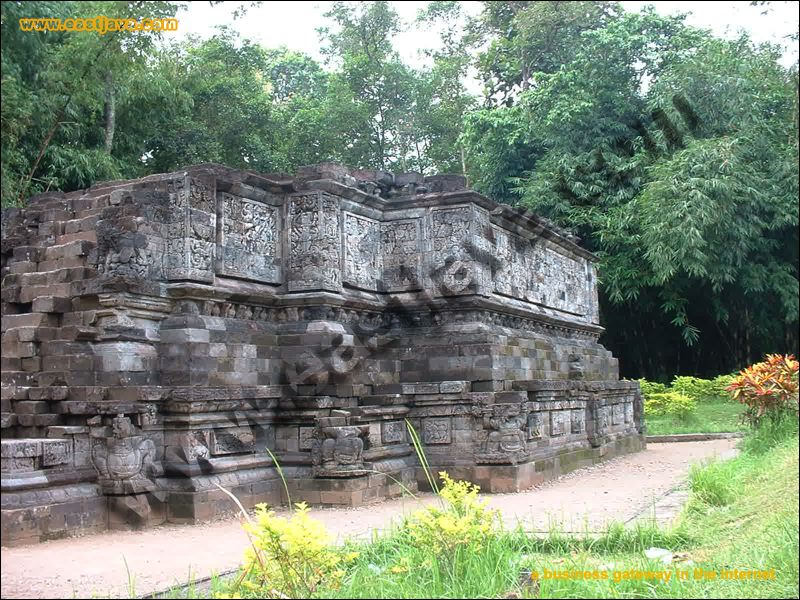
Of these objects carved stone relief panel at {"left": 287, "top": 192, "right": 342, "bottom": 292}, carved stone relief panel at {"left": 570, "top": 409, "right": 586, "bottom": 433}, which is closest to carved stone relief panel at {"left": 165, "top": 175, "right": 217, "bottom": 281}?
carved stone relief panel at {"left": 287, "top": 192, "right": 342, "bottom": 292}

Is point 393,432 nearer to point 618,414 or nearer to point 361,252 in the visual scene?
point 361,252

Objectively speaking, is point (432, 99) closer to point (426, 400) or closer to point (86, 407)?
point (426, 400)

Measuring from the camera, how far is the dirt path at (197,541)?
581 centimetres

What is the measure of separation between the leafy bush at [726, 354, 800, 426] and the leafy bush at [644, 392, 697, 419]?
30.5 ft

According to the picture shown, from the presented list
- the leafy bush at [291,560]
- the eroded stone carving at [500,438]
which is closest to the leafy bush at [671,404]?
the eroded stone carving at [500,438]

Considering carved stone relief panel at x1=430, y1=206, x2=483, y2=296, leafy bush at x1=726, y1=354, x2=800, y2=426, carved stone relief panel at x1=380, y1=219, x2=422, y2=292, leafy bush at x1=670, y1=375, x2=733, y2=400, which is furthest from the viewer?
leafy bush at x1=670, y1=375, x2=733, y2=400

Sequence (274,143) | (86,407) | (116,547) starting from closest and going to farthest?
(116,547) < (86,407) < (274,143)

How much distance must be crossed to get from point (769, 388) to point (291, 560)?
9068mm

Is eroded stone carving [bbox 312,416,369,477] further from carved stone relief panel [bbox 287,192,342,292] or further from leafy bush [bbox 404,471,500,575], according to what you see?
leafy bush [bbox 404,471,500,575]

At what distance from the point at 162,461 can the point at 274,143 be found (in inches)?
800

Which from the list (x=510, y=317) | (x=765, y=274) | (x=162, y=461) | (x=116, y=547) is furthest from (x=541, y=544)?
(x=765, y=274)

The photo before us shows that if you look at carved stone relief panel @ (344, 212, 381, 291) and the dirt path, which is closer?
the dirt path

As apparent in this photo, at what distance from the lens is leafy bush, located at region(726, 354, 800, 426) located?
451 inches

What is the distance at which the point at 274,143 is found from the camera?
92.8 feet
